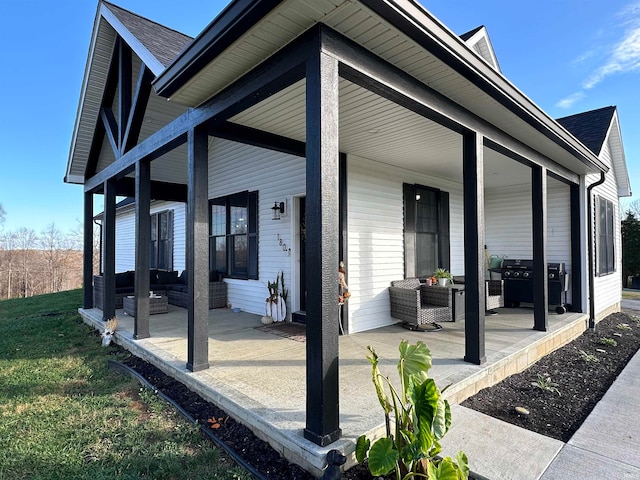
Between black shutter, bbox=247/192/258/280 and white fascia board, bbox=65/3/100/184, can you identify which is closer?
white fascia board, bbox=65/3/100/184

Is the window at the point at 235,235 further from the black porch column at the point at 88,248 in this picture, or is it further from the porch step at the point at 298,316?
the black porch column at the point at 88,248

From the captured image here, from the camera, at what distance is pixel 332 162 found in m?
2.16

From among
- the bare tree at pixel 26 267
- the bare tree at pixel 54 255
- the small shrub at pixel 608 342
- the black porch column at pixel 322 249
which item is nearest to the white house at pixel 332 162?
the black porch column at pixel 322 249

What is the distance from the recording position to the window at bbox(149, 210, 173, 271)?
9.83m

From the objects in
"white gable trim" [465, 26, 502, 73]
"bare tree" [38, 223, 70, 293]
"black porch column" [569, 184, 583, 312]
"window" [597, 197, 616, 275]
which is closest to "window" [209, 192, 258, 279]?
"white gable trim" [465, 26, 502, 73]

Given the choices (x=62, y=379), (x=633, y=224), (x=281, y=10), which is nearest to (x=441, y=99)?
(x=281, y=10)

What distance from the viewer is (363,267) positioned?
5301 millimetres

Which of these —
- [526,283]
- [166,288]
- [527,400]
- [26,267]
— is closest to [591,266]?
[526,283]

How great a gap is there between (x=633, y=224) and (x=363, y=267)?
18.5m

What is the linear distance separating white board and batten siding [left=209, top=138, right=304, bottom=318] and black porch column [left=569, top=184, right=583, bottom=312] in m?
5.11

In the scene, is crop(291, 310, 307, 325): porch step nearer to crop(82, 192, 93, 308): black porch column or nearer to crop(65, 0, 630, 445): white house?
crop(65, 0, 630, 445): white house

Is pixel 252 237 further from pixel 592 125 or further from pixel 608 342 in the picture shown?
pixel 592 125

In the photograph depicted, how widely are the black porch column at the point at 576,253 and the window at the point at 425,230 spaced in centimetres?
220

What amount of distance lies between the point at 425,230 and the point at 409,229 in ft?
2.08
